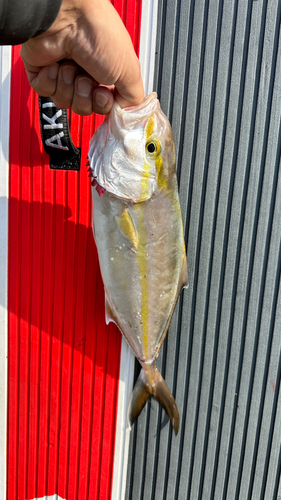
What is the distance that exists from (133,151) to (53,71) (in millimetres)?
497

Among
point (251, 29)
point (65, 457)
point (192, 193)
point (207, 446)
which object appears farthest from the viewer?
point (65, 457)

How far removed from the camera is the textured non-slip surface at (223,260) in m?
2.03

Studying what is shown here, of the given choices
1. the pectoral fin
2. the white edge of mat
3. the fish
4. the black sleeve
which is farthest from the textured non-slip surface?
the black sleeve

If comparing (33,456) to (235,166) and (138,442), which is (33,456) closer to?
(138,442)

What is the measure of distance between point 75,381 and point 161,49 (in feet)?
8.18

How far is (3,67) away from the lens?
2.25 m

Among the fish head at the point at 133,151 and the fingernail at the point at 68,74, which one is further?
the fish head at the point at 133,151

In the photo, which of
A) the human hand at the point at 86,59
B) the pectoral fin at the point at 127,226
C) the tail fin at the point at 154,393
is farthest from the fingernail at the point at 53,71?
the tail fin at the point at 154,393

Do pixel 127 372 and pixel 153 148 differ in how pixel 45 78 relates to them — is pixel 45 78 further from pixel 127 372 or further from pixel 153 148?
pixel 127 372

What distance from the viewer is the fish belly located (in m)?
1.70

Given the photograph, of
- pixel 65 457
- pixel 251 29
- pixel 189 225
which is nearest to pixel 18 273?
pixel 189 225

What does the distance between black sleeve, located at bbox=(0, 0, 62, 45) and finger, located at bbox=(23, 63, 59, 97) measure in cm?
48

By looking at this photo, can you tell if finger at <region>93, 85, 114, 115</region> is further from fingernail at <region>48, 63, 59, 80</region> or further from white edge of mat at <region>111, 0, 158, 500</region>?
white edge of mat at <region>111, 0, 158, 500</region>

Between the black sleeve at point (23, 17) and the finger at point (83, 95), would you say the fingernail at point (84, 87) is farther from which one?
the black sleeve at point (23, 17)
